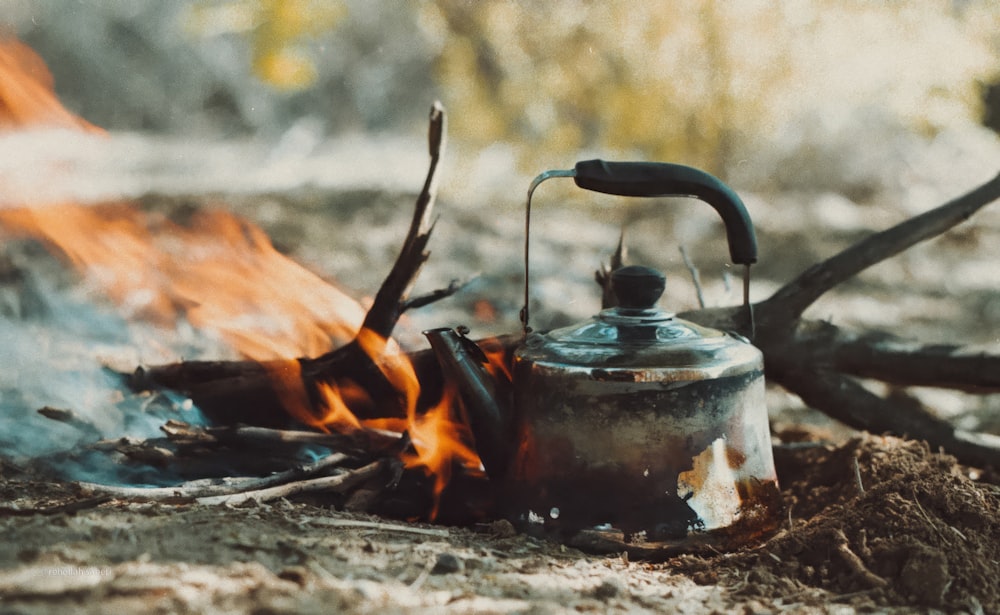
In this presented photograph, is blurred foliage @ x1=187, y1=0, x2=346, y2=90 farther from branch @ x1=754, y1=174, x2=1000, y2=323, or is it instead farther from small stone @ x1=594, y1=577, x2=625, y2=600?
small stone @ x1=594, y1=577, x2=625, y2=600

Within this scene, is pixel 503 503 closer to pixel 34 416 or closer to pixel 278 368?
pixel 278 368

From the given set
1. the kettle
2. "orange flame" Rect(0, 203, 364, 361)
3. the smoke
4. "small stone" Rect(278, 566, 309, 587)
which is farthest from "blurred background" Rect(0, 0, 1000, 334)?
"small stone" Rect(278, 566, 309, 587)

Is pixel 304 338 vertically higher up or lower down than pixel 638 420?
higher up

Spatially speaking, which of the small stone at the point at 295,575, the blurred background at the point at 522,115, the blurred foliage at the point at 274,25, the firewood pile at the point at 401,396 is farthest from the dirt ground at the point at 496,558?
the blurred foliage at the point at 274,25

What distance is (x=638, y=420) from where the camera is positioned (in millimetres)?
2322

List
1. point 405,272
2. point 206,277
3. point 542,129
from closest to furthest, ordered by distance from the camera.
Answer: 1. point 405,272
2. point 206,277
3. point 542,129

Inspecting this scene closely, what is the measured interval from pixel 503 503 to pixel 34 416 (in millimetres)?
1799

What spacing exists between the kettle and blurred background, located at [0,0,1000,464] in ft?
12.8

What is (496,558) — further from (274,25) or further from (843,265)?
(274,25)

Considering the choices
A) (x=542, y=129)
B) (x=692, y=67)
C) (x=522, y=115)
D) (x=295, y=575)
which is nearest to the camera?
(x=295, y=575)

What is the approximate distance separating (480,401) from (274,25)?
23.1 ft

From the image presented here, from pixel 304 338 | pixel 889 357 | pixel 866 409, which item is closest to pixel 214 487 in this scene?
pixel 304 338

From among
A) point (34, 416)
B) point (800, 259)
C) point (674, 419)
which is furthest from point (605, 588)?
point (800, 259)

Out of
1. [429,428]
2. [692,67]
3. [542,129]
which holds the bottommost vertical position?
[429,428]
